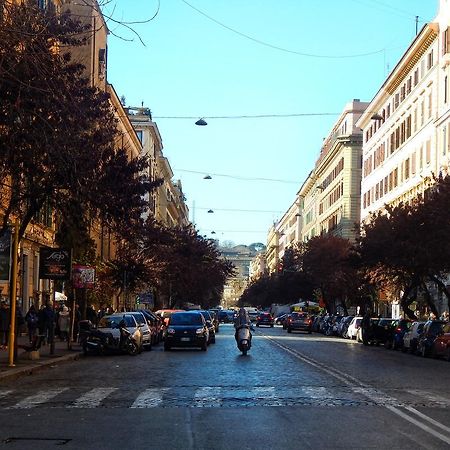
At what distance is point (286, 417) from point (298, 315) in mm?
52610

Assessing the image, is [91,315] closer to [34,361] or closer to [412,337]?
[412,337]

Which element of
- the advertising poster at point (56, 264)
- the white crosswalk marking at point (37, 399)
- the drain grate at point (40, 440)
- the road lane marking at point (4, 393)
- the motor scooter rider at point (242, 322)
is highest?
the advertising poster at point (56, 264)

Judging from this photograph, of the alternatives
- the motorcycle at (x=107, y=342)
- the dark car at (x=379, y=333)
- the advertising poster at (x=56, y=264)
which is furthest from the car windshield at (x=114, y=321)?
the dark car at (x=379, y=333)

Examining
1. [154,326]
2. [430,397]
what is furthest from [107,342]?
[430,397]

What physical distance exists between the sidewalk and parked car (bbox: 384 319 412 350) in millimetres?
16330

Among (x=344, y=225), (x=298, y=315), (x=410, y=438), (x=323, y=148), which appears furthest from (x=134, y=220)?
(x=323, y=148)

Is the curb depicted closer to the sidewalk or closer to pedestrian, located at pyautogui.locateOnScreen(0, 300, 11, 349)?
the sidewalk

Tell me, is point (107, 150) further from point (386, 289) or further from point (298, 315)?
point (298, 315)

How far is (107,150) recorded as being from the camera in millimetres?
22969

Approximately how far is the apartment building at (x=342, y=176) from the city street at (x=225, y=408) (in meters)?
67.2

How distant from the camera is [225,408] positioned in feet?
44.2

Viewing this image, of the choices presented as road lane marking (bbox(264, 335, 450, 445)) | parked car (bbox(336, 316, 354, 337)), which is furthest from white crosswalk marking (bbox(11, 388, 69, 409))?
parked car (bbox(336, 316, 354, 337))

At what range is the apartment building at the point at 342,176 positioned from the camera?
3873 inches

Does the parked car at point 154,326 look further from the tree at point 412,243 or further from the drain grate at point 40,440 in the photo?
the drain grate at point 40,440
